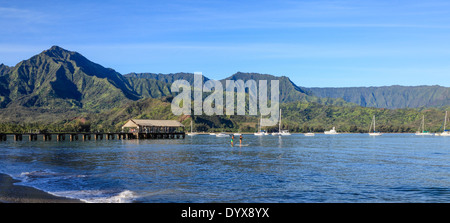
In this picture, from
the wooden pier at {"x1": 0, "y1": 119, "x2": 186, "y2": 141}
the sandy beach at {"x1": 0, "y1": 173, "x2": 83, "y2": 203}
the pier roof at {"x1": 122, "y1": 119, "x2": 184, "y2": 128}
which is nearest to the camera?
the sandy beach at {"x1": 0, "y1": 173, "x2": 83, "y2": 203}

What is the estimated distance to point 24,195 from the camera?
83.7 ft

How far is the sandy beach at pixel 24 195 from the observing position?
23656mm

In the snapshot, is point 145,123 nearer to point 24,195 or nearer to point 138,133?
point 138,133

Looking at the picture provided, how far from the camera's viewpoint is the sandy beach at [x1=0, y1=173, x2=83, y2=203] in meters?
23.7

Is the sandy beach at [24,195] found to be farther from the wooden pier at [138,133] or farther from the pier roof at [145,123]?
the pier roof at [145,123]

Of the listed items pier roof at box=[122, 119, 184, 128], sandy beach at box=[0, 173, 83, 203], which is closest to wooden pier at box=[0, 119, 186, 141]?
pier roof at box=[122, 119, 184, 128]

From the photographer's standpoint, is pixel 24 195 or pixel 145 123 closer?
pixel 24 195

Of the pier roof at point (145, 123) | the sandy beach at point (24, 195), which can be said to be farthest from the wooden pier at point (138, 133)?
the sandy beach at point (24, 195)

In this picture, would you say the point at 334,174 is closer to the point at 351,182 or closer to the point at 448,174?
the point at 351,182

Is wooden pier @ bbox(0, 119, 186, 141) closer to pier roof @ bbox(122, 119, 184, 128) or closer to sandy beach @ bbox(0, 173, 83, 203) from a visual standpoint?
pier roof @ bbox(122, 119, 184, 128)

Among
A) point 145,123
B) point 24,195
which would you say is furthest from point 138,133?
point 24,195

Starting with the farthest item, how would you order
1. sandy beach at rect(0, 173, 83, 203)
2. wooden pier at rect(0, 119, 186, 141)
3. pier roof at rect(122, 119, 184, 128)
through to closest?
pier roof at rect(122, 119, 184, 128)
wooden pier at rect(0, 119, 186, 141)
sandy beach at rect(0, 173, 83, 203)
